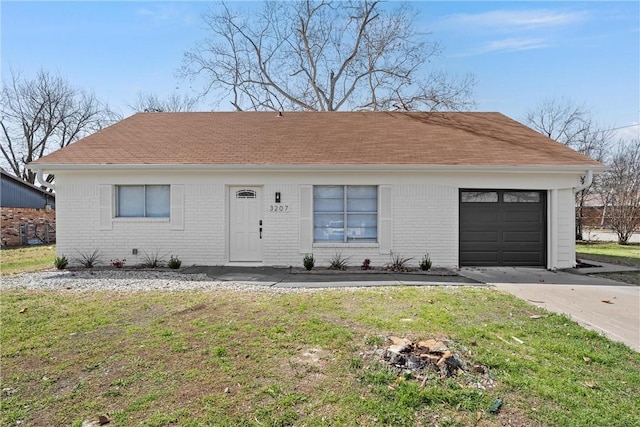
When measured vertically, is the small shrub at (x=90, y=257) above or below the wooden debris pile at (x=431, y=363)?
above

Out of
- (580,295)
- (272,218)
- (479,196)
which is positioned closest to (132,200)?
(272,218)

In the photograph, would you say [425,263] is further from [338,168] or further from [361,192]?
[338,168]

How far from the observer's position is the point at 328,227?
10109mm

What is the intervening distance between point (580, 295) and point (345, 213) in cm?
561

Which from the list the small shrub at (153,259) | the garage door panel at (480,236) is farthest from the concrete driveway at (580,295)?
the small shrub at (153,259)

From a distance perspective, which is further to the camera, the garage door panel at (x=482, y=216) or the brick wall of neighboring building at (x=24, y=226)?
the brick wall of neighboring building at (x=24, y=226)

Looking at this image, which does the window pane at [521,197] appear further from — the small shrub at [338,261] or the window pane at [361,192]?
the small shrub at [338,261]

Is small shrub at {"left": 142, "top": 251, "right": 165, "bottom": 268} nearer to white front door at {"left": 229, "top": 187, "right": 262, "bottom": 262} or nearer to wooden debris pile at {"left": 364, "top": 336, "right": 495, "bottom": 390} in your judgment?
white front door at {"left": 229, "top": 187, "right": 262, "bottom": 262}

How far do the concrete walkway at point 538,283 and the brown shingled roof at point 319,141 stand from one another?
9.60 ft

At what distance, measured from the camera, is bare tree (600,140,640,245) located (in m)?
18.7

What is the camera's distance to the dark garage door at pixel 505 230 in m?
10.0

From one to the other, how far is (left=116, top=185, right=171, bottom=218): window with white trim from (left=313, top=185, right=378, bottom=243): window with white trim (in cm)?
431

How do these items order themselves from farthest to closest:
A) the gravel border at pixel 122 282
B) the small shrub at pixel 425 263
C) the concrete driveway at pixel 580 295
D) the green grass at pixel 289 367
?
the small shrub at pixel 425 263 < the gravel border at pixel 122 282 < the concrete driveway at pixel 580 295 < the green grass at pixel 289 367

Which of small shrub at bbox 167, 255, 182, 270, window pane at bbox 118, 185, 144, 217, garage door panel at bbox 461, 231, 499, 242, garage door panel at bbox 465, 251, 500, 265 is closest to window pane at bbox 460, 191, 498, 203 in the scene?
garage door panel at bbox 461, 231, 499, 242
